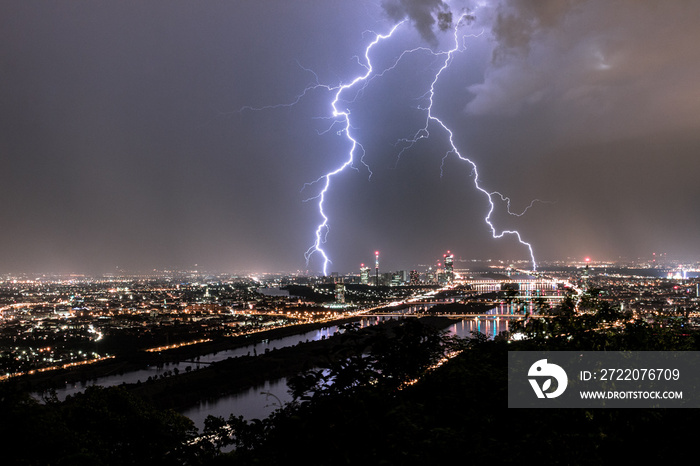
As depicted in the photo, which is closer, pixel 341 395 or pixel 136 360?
pixel 341 395

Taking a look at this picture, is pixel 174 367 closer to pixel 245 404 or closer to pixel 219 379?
pixel 219 379

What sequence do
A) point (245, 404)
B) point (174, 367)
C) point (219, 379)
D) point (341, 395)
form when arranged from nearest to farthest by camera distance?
point (341, 395), point (245, 404), point (219, 379), point (174, 367)

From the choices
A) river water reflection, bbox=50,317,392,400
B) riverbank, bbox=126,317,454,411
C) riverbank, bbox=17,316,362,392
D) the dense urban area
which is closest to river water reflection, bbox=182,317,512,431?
the dense urban area

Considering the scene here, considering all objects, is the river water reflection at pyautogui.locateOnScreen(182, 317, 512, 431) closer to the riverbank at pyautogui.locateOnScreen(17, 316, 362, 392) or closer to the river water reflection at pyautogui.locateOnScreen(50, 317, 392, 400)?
the river water reflection at pyautogui.locateOnScreen(50, 317, 392, 400)

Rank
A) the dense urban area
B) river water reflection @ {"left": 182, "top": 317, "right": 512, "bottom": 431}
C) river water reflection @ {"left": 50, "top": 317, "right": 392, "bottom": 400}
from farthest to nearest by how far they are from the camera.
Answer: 1. river water reflection @ {"left": 50, "top": 317, "right": 392, "bottom": 400}
2. river water reflection @ {"left": 182, "top": 317, "right": 512, "bottom": 431}
3. the dense urban area

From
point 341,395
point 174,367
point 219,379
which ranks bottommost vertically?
point 174,367

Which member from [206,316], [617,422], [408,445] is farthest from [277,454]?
[206,316]

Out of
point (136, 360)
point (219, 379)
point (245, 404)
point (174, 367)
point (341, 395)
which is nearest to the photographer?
point (341, 395)

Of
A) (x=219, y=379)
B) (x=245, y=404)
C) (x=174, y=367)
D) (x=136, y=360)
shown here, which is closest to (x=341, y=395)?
(x=245, y=404)

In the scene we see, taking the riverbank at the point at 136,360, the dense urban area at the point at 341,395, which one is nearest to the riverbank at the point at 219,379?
the dense urban area at the point at 341,395

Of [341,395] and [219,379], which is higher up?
[341,395]

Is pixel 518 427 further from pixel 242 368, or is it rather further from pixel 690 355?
pixel 242 368
